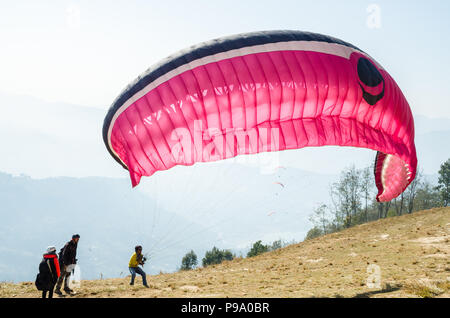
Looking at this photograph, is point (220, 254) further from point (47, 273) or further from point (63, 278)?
point (47, 273)

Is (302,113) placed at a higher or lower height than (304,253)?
higher

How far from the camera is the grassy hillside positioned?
9.38 meters

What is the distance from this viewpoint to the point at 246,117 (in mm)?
8070

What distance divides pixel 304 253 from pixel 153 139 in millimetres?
17560

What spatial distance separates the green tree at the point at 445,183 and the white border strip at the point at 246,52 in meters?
55.5

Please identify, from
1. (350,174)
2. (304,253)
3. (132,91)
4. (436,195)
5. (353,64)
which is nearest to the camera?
(132,91)

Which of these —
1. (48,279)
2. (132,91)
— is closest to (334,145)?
(132,91)

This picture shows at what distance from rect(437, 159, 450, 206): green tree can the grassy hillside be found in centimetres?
3329

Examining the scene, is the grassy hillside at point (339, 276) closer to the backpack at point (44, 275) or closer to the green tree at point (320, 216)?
the backpack at point (44, 275)

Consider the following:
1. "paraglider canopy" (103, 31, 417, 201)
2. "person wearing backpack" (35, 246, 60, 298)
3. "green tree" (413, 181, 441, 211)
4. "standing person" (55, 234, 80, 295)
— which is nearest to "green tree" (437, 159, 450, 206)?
"green tree" (413, 181, 441, 211)

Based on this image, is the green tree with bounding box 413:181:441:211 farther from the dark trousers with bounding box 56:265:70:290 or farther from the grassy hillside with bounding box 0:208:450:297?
the dark trousers with bounding box 56:265:70:290

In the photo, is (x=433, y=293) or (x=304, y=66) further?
(x=304, y=66)

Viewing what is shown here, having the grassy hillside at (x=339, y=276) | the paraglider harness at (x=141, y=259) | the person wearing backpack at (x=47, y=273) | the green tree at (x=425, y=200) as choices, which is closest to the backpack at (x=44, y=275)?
the person wearing backpack at (x=47, y=273)

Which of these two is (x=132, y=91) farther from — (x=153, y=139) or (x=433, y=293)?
(x=433, y=293)
